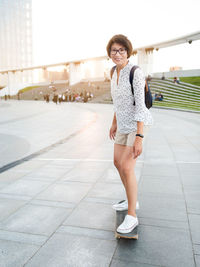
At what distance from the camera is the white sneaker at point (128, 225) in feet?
8.14

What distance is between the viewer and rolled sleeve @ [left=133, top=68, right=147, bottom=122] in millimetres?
2334

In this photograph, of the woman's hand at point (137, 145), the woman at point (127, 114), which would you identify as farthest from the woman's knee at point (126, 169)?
the woman's hand at point (137, 145)

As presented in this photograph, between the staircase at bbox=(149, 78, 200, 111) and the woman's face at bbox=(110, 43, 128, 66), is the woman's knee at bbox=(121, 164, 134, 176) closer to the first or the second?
the woman's face at bbox=(110, 43, 128, 66)

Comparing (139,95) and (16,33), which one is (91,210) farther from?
(16,33)

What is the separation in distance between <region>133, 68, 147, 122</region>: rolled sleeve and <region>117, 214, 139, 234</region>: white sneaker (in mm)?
1028

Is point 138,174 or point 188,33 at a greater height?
point 188,33

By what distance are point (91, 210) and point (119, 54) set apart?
6.18ft

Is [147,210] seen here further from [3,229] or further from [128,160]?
[3,229]

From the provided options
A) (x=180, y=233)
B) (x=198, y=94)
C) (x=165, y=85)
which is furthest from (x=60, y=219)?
(x=165, y=85)

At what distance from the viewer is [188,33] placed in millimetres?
38625

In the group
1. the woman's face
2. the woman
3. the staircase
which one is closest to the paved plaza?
the woman

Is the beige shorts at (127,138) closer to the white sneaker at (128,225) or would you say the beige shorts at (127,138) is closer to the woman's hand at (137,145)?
the woman's hand at (137,145)

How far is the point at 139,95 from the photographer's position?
2.34 m

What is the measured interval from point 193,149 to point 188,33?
3753 cm
